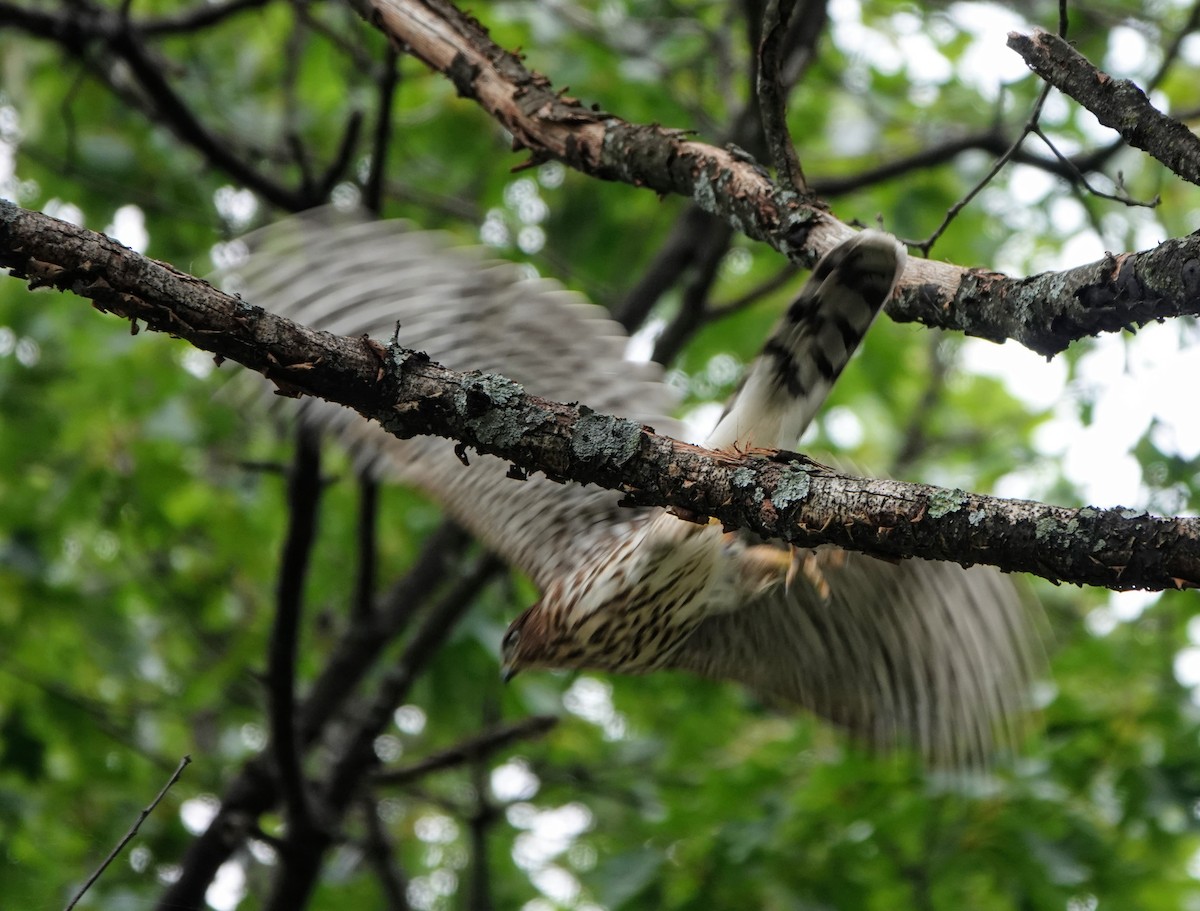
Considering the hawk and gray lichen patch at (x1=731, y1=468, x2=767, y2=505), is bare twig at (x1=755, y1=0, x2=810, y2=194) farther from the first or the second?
gray lichen patch at (x1=731, y1=468, x2=767, y2=505)

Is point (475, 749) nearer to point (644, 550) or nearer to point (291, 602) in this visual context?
point (291, 602)

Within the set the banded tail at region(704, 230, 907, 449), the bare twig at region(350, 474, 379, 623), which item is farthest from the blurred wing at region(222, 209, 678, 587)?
the banded tail at region(704, 230, 907, 449)

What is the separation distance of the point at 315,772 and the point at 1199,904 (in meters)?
4.11

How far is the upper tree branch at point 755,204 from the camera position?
190cm

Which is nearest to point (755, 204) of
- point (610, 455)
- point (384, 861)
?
point (610, 455)

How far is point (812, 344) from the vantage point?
2818 millimetres

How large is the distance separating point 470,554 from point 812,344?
352 centimetres

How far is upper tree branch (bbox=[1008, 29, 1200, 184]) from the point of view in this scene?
1856 millimetres

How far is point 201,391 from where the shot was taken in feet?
18.8

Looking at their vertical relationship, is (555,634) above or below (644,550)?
below

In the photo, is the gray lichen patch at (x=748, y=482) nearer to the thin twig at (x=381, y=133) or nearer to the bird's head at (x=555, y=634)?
the bird's head at (x=555, y=634)

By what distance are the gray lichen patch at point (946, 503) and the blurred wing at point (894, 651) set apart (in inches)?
62.7

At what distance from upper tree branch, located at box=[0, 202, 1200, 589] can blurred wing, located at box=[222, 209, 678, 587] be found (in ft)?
5.34

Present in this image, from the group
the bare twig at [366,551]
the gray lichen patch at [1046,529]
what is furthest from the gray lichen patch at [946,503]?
the bare twig at [366,551]
